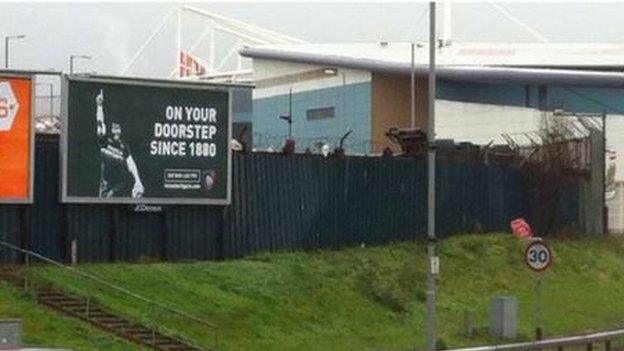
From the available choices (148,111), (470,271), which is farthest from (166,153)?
(470,271)

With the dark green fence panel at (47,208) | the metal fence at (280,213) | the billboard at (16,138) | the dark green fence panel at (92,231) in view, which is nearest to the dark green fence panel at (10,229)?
the metal fence at (280,213)

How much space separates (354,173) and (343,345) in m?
13.9

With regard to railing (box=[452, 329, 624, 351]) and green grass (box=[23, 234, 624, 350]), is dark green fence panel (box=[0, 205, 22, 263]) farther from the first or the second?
railing (box=[452, 329, 624, 351])

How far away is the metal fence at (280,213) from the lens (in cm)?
3650

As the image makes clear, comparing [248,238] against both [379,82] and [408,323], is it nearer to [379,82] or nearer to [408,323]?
[408,323]

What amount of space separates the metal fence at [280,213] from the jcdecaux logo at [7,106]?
178cm

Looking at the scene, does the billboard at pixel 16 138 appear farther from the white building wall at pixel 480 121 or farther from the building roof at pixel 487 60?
the building roof at pixel 487 60

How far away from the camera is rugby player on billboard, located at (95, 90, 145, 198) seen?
1451 inches

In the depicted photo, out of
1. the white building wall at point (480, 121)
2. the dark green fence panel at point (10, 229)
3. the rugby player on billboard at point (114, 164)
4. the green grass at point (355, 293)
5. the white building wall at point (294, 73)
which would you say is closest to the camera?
the green grass at point (355, 293)

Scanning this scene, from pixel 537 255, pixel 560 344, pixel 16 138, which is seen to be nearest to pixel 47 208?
pixel 16 138

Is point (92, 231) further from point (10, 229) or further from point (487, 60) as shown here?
point (487, 60)

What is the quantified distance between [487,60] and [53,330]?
68.7 metres

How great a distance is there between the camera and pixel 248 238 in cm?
4147

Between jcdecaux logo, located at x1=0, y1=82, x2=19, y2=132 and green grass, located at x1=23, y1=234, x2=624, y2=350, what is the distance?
3.76 meters
